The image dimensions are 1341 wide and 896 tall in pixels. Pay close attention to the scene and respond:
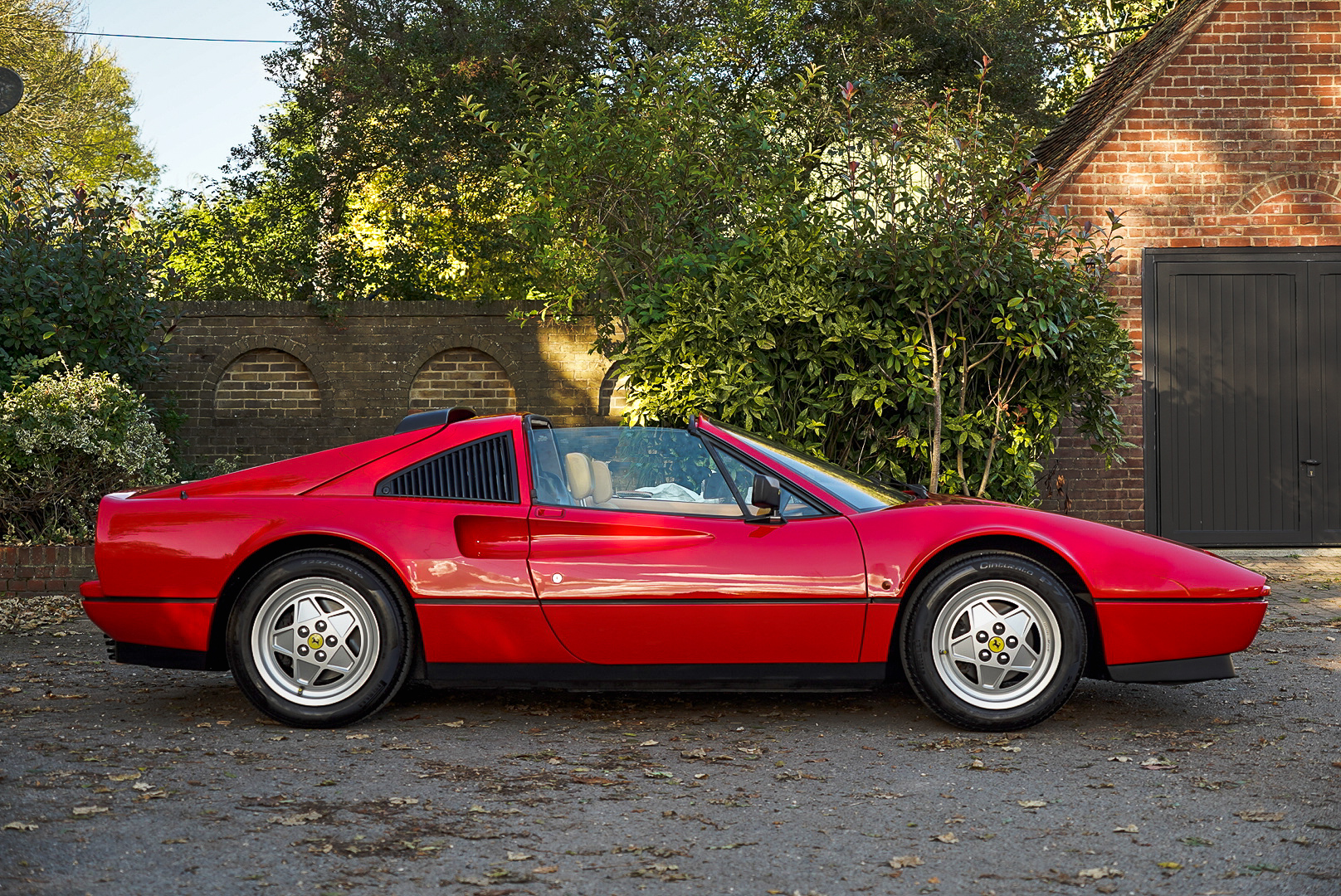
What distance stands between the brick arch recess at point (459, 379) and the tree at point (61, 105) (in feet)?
48.0

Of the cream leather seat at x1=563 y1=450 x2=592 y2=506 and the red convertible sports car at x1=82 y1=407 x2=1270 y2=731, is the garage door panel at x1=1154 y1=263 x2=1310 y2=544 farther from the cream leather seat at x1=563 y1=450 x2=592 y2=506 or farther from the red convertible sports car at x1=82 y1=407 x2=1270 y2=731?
the cream leather seat at x1=563 y1=450 x2=592 y2=506

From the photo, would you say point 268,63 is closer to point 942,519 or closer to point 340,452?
point 340,452

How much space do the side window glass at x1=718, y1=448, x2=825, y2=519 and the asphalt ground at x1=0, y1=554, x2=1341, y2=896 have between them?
0.91 metres

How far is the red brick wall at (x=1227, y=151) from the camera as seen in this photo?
454 inches

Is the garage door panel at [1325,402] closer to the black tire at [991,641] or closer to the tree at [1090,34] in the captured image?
the tree at [1090,34]

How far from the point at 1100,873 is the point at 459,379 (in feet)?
34.6

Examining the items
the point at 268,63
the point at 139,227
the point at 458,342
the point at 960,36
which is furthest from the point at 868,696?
the point at 268,63

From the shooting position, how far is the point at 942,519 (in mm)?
4785

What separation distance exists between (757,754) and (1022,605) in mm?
1222

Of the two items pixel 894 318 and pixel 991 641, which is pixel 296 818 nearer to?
pixel 991 641

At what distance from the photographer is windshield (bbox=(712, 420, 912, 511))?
16.3 feet

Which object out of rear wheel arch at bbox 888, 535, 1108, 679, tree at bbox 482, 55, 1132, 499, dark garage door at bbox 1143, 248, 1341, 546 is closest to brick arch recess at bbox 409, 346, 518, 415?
tree at bbox 482, 55, 1132, 499

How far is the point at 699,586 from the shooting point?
467 cm

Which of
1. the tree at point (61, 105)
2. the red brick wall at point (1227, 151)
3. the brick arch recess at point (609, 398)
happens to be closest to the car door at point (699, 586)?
the red brick wall at point (1227, 151)
